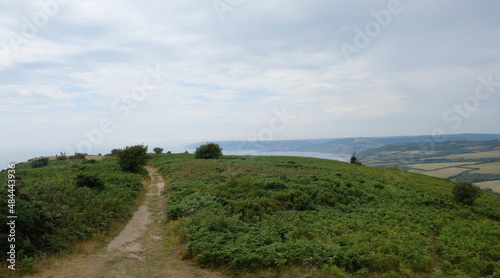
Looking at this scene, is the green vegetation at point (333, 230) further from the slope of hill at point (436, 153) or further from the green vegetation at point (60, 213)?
the slope of hill at point (436, 153)

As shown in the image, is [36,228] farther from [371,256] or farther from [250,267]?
[371,256]

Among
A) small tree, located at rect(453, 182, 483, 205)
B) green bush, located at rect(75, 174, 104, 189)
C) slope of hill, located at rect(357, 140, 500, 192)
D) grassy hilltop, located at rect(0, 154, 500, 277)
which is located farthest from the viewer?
slope of hill, located at rect(357, 140, 500, 192)

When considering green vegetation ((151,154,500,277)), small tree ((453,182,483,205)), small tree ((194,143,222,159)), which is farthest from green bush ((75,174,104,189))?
small tree ((194,143,222,159))

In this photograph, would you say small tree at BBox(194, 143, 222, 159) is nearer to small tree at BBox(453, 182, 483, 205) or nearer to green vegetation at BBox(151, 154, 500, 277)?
green vegetation at BBox(151, 154, 500, 277)

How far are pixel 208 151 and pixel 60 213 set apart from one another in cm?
3673

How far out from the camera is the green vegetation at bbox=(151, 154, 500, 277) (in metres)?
9.36

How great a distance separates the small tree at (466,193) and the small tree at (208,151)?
36.0m

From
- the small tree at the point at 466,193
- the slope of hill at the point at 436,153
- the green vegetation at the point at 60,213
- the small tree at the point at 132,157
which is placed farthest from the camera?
the slope of hill at the point at 436,153

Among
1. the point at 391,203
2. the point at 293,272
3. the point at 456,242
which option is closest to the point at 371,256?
the point at 293,272

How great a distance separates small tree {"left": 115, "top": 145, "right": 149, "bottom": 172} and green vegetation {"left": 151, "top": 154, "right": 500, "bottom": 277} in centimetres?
1055

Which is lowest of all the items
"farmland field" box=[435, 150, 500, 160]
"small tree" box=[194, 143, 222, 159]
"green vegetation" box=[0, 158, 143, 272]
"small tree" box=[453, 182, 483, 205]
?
"farmland field" box=[435, 150, 500, 160]

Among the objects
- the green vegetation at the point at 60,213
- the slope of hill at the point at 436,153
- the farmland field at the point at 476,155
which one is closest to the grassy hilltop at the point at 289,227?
the green vegetation at the point at 60,213

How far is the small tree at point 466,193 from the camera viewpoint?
70.8 ft

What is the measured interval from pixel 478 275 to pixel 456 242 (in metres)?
3.28
